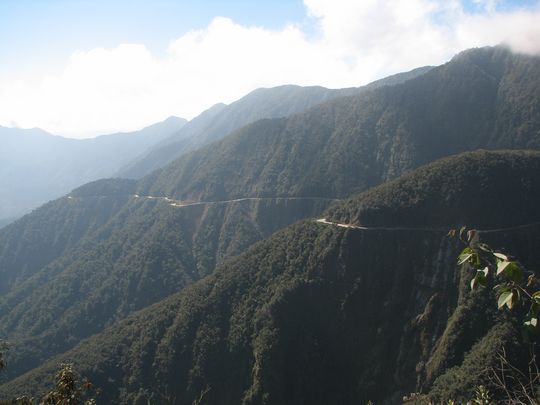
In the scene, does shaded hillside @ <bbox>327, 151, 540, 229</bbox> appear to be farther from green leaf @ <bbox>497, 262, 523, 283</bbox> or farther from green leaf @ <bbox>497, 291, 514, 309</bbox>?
green leaf @ <bbox>497, 262, 523, 283</bbox>

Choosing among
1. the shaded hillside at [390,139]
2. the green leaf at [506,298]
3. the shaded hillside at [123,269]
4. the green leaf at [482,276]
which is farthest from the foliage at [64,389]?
the shaded hillside at [390,139]

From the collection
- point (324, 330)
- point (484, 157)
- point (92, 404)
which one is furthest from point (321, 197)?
point (92, 404)

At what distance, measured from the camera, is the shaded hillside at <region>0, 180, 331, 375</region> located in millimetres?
136375

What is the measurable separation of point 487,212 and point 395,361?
3239cm

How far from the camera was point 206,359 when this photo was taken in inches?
3265

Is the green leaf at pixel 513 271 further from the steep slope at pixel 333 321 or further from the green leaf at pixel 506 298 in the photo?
the steep slope at pixel 333 321

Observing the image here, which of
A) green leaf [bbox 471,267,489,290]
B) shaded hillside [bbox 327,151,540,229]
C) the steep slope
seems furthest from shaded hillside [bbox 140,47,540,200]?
green leaf [bbox 471,267,489,290]

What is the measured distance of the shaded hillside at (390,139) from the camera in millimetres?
166875

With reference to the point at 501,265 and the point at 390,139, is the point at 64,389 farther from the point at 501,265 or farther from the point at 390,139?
the point at 390,139

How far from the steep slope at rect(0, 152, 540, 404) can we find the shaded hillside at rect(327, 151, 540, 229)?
14.3 inches

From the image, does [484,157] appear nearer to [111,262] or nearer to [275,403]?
[275,403]

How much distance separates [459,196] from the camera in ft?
276

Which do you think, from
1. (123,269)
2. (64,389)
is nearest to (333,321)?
(64,389)

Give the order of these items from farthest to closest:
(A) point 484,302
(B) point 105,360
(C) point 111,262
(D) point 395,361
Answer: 1. (C) point 111,262
2. (B) point 105,360
3. (D) point 395,361
4. (A) point 484,302
